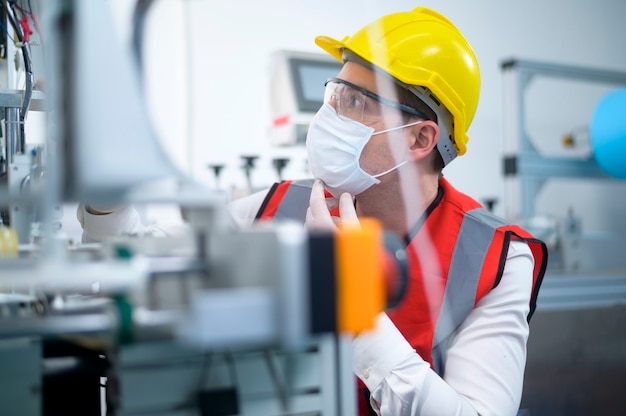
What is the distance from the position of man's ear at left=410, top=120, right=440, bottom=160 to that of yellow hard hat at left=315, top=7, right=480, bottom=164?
3 centimetres

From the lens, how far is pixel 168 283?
613mm

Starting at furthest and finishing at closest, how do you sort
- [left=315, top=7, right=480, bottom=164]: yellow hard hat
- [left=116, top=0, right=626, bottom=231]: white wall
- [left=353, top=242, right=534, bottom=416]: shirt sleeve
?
[left=116, top=0, right=626, bottom=231]: white wall < [left=315, top=7, right=480, bottom=164]: yellow hard hat < [left=353, top=242, right=534, bottom=416]: shirt sleeve

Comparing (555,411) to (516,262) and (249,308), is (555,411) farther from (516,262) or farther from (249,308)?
(249,308)

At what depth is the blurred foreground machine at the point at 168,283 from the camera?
49cm

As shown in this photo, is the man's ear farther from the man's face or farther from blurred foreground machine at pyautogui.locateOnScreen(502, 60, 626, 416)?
blurred foreground machine at pyautogui.locateOnScreen(502, 60, 626, 416)

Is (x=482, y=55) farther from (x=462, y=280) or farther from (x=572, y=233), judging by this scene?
(x=462, y=280)

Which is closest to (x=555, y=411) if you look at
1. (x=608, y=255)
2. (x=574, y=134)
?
(x=608, y=255)

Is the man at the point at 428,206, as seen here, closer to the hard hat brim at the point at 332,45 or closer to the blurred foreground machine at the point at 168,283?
the hard hat brim at the point at 332,45

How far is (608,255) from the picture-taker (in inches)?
121

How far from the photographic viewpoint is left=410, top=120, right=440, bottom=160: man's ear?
1.33m

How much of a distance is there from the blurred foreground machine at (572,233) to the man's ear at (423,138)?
988mm

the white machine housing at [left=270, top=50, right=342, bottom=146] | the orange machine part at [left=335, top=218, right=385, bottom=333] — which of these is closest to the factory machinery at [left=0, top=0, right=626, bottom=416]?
the orange machine part at [left=335, top=218, right=385, bottom=333]

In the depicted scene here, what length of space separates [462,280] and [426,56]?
1.51 feet

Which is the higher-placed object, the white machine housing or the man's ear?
the white machine housing
